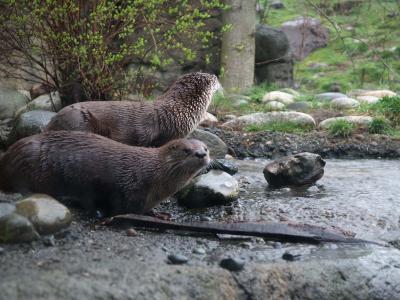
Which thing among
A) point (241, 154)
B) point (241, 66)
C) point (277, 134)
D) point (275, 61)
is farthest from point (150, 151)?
point (275, 61)

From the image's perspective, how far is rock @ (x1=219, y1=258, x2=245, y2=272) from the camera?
3455mm

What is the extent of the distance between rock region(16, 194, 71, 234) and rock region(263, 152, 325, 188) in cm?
204

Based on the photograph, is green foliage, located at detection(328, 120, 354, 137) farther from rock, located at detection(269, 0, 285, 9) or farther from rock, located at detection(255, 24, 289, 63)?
rock, located at detection(269, 0, 285, 9)

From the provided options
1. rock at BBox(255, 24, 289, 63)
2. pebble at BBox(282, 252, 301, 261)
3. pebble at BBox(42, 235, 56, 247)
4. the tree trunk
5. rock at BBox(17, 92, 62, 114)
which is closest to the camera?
pebble at BBox(42, 235, 56, 247)

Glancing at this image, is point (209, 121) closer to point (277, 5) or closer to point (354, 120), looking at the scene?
point (354, 120)

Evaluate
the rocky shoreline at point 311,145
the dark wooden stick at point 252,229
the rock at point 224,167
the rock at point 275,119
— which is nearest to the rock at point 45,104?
the rocky shoreline at point 311,145

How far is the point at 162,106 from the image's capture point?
5.88 metres

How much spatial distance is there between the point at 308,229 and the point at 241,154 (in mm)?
3281

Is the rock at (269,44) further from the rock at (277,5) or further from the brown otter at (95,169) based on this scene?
the brown otter at (95,169)

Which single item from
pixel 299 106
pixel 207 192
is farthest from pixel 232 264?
pixel 299 106

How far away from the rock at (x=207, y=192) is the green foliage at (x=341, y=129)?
316 cm

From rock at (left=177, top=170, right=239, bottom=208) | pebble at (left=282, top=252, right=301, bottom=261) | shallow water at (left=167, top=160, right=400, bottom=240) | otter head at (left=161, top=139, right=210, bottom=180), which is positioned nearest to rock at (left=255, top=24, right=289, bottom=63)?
shallow water at (left=167, top=160, right=400, bottom=240)

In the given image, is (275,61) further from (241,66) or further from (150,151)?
(150,151)

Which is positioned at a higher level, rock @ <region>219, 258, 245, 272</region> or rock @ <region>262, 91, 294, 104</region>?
rock @ <region>219, 258, 245, 272</region>
